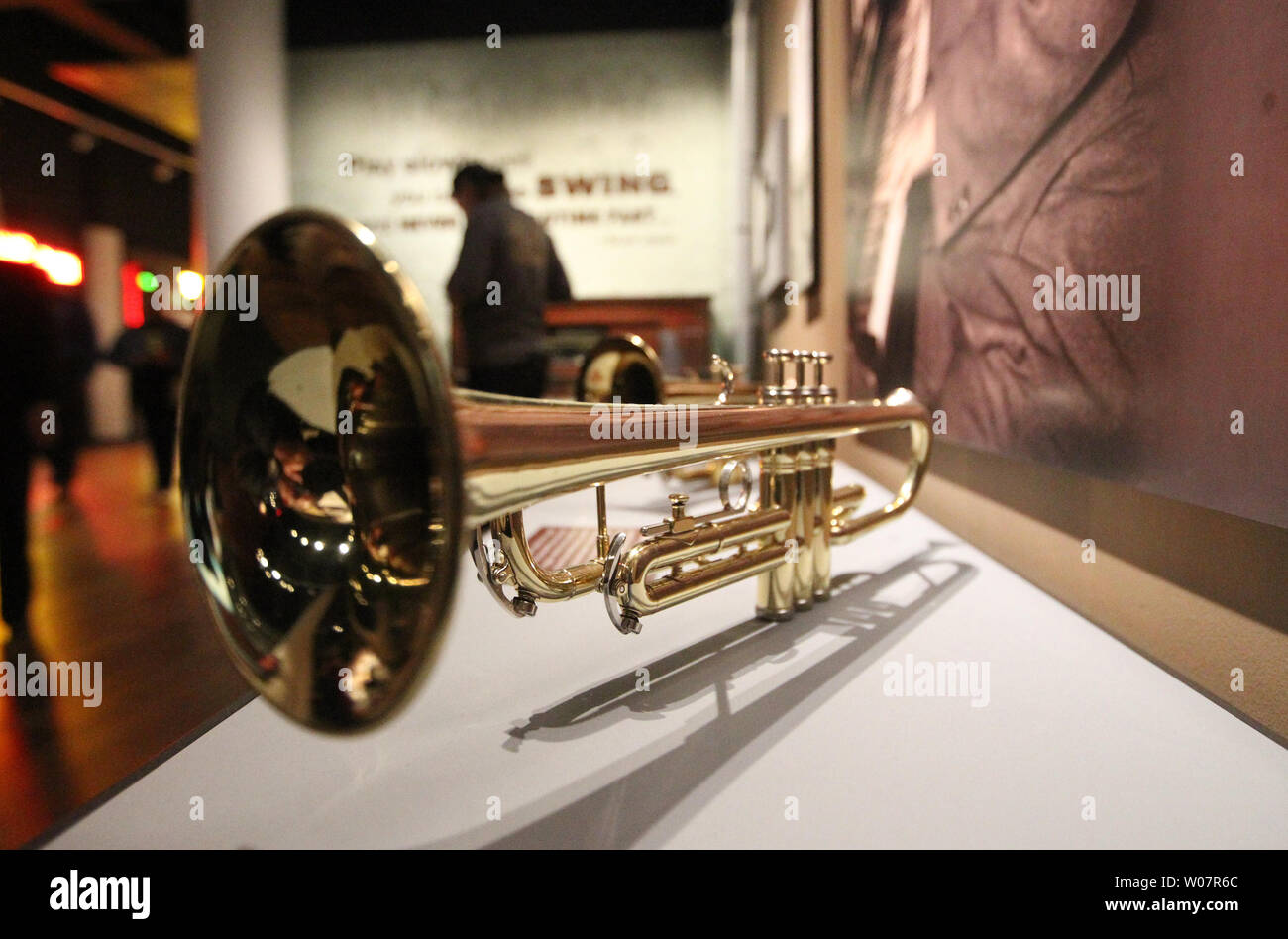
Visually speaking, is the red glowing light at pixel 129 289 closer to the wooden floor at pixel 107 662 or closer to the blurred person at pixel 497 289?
the wooden floor at pixel 107 662

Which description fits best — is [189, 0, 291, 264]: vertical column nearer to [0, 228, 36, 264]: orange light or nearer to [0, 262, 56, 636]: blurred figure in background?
[0, 228, 36, 264]: orange light

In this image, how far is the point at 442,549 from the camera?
479 mm

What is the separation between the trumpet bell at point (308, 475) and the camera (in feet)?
1.92

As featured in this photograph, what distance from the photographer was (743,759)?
0.68 meters

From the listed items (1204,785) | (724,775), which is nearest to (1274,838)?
(1204,785)

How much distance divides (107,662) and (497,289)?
1608 mm

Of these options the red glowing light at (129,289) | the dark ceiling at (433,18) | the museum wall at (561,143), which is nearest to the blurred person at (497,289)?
the museum wall at (561,143)

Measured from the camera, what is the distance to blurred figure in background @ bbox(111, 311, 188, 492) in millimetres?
3922
